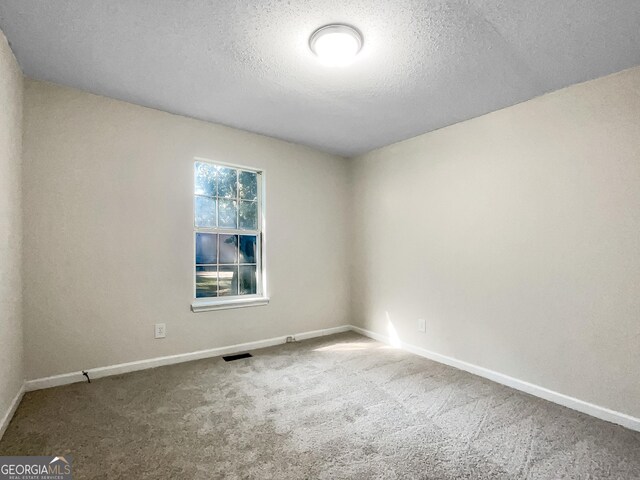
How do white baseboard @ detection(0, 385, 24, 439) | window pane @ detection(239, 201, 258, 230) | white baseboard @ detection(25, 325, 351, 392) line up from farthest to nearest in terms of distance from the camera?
1. window pane @ detection(239, 201, 258, 230)
2. white baseboard @ detection(25, 325, 351, 392)
3. white baseboard @ detection(0, 385, 24, 439)

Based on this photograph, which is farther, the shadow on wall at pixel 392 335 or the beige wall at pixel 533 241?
the shadow on wall at pixel 392 335

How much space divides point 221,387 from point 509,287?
99.3 inches

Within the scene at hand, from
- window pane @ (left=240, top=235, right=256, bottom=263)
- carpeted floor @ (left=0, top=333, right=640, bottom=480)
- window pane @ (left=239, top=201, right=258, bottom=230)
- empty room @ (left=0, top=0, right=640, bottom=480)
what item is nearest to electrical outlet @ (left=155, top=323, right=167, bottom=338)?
empty room @ (left=0, top=0, right=640, bottom=480)

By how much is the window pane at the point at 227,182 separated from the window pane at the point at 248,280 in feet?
2.72

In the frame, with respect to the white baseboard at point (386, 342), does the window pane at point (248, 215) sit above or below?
above

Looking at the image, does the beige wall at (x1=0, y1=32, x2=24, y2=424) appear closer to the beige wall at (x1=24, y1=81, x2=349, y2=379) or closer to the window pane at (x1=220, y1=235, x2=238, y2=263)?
the beige wall at (x1=24, y1=81, x2=349, y2=379)

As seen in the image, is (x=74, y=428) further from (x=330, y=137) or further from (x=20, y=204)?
(x=330, y=137)

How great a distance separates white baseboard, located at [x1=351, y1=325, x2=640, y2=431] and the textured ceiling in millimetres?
2291

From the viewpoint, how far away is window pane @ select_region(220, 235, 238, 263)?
342 centimetres

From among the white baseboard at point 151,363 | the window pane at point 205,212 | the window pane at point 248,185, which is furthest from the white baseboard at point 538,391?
the window pane at point 205,212

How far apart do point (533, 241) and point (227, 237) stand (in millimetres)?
2892

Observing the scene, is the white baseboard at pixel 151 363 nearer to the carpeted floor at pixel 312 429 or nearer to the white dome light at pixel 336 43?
the carpeted floor at pixel 312 429

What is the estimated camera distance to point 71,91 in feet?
8.41

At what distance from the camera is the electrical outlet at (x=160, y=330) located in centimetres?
291
